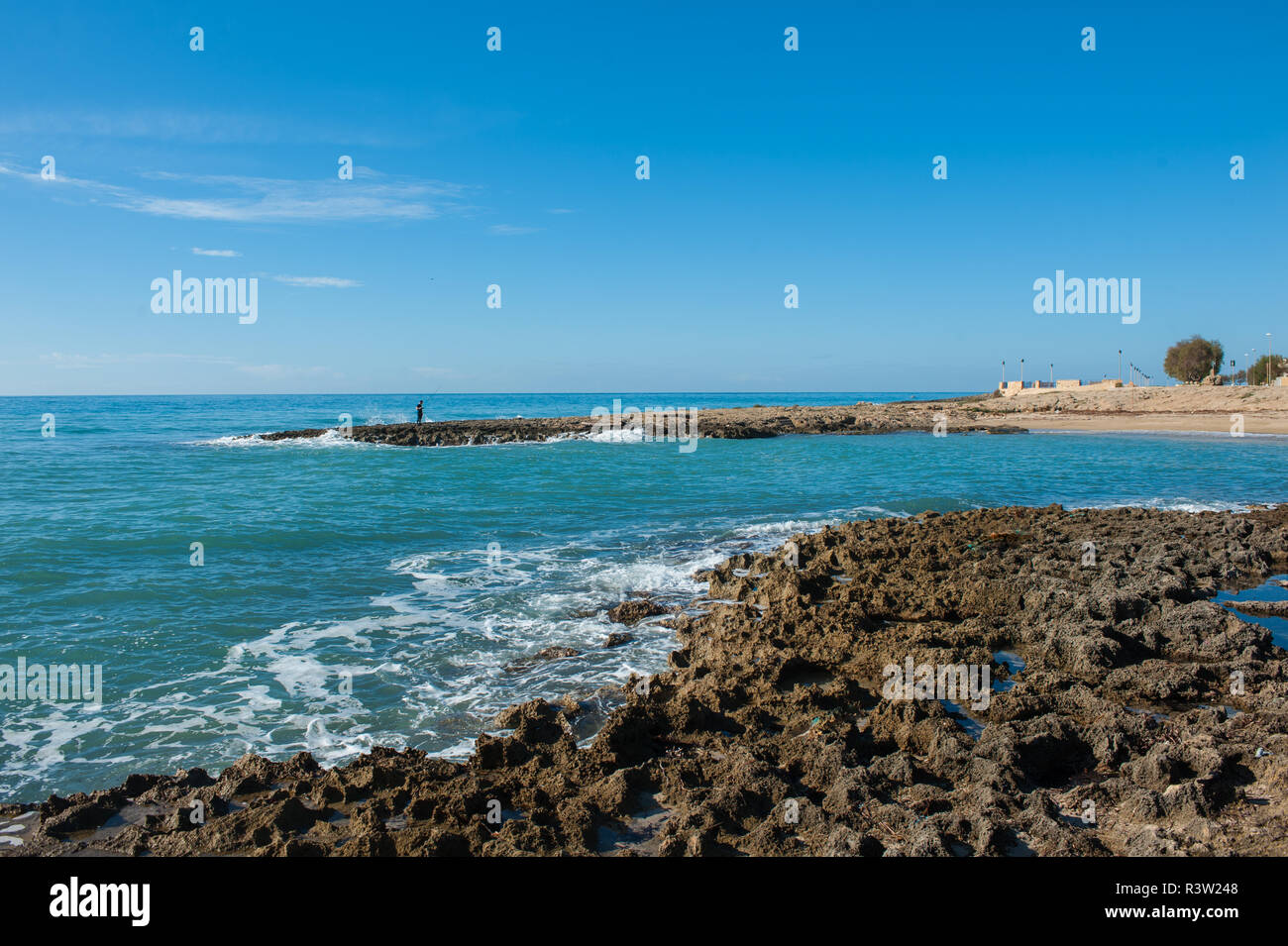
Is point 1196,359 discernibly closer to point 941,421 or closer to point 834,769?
point 941,421

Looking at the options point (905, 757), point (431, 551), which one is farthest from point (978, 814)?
point (431, 551)

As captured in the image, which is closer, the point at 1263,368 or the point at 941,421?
the point at 941,421

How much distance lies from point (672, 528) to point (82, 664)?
1206cm

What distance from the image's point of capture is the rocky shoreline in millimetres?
4934

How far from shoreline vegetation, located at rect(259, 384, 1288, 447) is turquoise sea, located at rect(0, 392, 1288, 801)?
1386 centimetres

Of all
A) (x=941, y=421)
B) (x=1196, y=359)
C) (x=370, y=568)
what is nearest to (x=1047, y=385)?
(x=1196, y=359)

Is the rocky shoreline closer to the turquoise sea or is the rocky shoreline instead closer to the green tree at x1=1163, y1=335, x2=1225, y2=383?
the turquoise sea

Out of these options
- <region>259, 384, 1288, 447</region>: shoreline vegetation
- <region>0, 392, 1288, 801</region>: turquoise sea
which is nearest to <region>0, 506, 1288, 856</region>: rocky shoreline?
<region>0, 392, 1288, 801</region>: turquoise sea

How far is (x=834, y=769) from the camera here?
578 cm

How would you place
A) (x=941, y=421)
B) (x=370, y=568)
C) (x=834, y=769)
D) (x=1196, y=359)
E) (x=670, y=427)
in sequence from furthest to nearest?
(x=1196, y=359)
(x=941, y=421)
(x=670, y=427)
(x=370, y=568)
(x=834, y=769)

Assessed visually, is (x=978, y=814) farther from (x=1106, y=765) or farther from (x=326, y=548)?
(x=326, y=548)

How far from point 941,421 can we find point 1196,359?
149ft

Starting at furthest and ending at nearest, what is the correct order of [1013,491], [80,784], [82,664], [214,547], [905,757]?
[1013,491], [214,547], [82,664], [80,784], [905,757]

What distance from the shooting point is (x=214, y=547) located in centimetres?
1542
